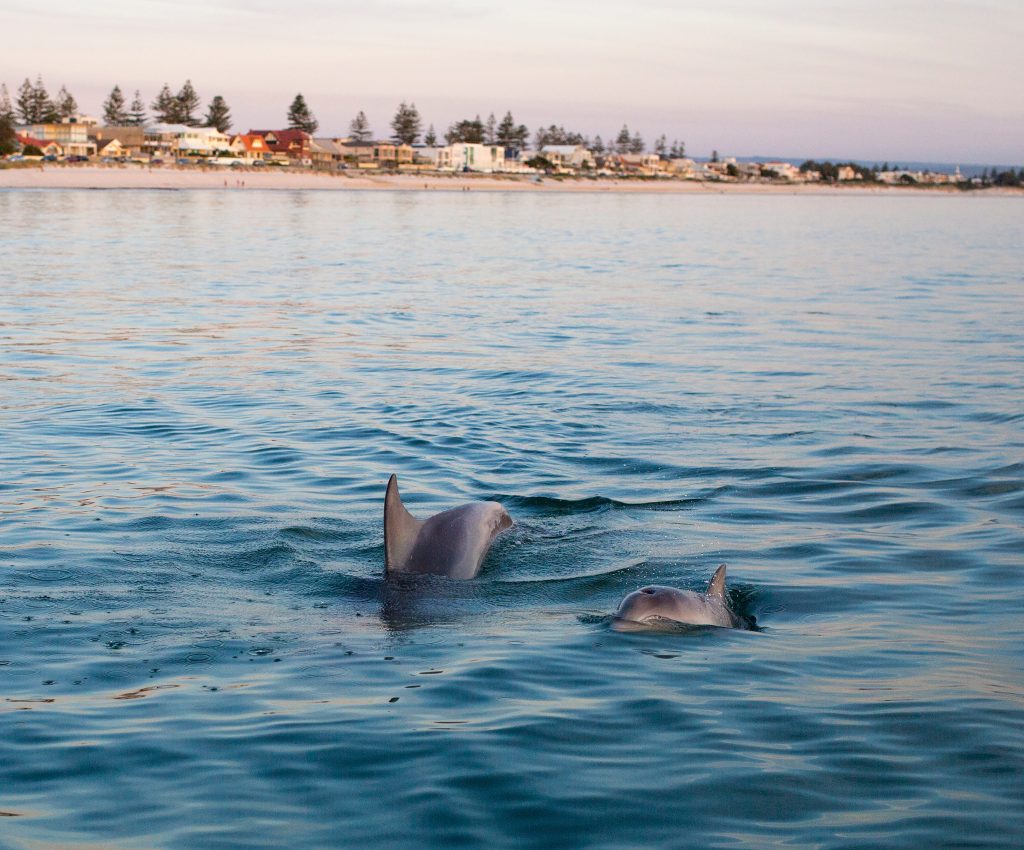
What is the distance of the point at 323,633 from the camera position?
8.95m

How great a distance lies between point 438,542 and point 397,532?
1.73 ft

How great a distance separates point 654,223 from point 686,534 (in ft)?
270

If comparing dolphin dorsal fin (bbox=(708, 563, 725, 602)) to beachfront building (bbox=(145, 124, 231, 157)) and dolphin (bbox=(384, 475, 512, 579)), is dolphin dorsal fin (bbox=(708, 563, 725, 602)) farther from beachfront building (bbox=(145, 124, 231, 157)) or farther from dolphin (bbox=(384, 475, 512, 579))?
beachfront building (bbox=(145, 124, 231, 157))

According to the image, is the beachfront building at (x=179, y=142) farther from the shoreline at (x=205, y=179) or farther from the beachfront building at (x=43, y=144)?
the shoreline at (x=205, y=179)

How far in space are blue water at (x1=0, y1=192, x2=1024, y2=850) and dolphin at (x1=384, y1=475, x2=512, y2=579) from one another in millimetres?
230

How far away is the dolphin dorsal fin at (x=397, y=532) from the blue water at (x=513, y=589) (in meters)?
0.27

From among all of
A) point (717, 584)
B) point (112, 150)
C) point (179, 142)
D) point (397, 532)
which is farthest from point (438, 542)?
point (179, 142)

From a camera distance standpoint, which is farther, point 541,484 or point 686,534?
point 541,484

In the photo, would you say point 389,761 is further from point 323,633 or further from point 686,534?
point 686,534

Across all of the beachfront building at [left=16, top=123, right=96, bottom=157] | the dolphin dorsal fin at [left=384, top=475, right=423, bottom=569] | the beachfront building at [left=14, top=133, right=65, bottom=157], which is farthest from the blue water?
the beachfront building at [left=16, top=123, right=96, bottom=157]

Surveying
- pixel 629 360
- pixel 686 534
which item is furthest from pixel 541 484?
pixel 629 360

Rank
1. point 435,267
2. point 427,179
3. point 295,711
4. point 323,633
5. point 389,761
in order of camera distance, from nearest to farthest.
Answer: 1. point 389,761
2. point 295,711
3. point 323,633
4. point 435,267
5. point 427,179

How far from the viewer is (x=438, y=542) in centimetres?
1005

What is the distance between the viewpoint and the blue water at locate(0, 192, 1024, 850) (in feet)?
21.1
